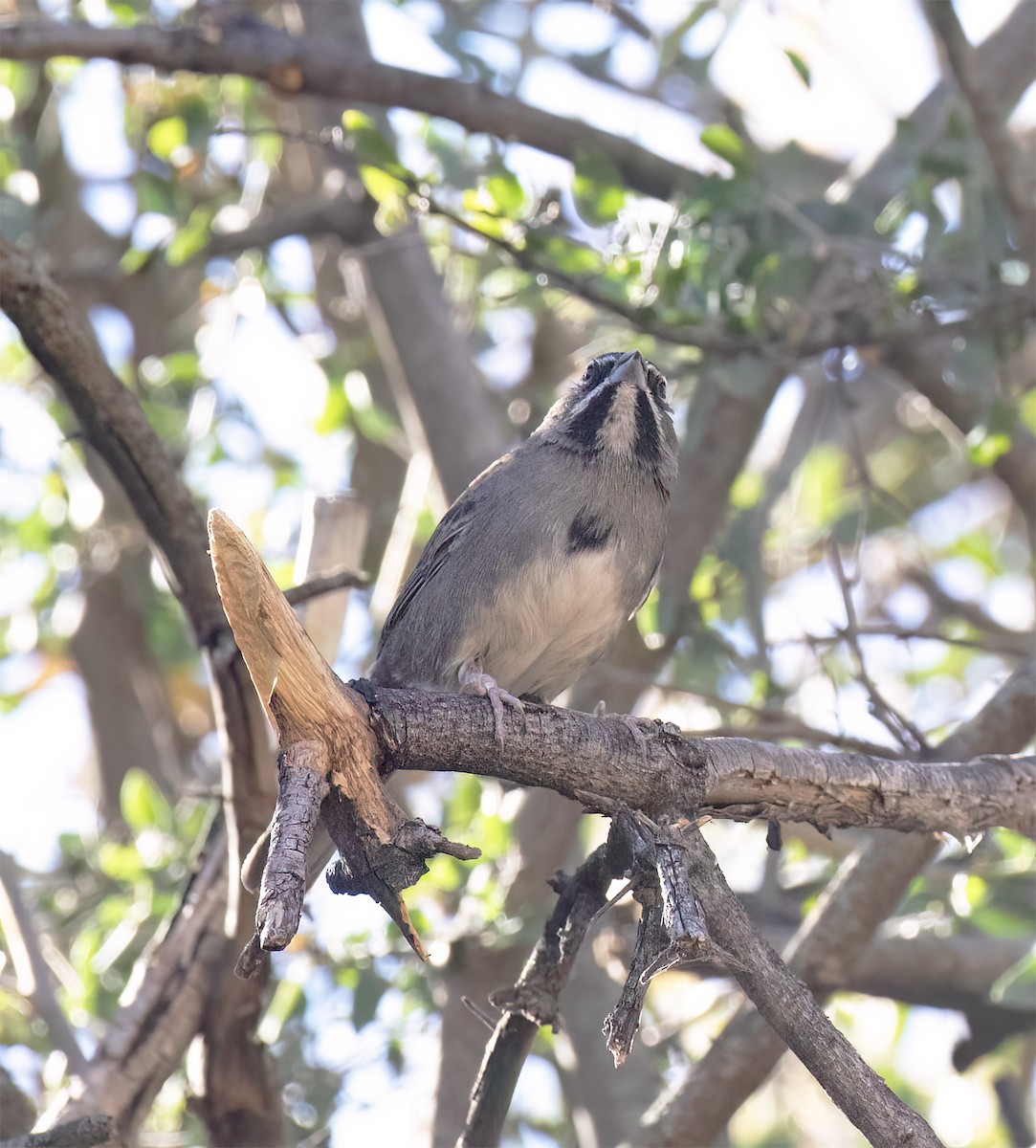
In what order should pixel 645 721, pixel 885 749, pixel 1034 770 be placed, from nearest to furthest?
pixel 645 721 → pixel 1034 770 → pixel 885 749

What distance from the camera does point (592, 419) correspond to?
4.50 meters

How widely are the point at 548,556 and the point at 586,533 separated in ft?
0.51

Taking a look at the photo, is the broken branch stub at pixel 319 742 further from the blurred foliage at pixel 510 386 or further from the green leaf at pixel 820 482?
the green leaf at pixel 820 482

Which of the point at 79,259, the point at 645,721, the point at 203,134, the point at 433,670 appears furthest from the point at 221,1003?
the point at 79,259

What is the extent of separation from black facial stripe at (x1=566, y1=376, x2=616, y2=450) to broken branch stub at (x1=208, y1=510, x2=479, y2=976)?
178 centimetres

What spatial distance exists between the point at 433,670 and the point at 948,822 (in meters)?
1.58

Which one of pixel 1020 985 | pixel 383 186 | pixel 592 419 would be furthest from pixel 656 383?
pixel 1020 985

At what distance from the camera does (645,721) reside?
3.26 meters

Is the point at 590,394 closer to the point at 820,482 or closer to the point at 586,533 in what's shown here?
the point at 586,533

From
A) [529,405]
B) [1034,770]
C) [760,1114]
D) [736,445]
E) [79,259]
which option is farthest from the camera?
[760,1114]

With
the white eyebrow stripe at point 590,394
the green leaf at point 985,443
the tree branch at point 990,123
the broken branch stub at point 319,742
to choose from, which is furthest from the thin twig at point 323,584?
the tree branch at point 990,123

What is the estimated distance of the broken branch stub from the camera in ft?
8.94

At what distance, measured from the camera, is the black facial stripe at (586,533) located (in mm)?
4203

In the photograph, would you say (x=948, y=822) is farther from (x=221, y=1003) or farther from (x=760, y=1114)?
(x=760, y=1114)
